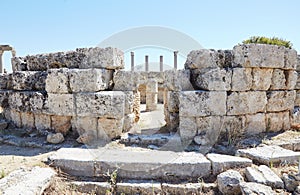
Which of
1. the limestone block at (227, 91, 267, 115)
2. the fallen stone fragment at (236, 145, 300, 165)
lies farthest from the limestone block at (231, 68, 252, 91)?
the fallen stone fragment at (236, 145, 300, 165)

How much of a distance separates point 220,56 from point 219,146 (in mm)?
1874

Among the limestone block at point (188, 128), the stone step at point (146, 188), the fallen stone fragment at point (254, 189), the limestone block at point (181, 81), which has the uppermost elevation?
the limestone block at point (181, 81)

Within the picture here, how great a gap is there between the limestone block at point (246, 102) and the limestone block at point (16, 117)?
4.98 metres

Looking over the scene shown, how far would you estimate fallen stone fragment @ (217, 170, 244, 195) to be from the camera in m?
2.94

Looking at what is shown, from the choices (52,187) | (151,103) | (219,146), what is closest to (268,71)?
(219,146)

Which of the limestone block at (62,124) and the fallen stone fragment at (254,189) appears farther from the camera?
the limestone block at (62,124)

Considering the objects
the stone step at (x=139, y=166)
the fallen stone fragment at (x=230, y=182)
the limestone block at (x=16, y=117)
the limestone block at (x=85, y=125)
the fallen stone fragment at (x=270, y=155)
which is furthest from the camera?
the limestone block at (x=16, y=117)

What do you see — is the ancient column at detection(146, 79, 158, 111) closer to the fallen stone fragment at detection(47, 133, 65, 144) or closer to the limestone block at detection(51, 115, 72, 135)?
the limestone block at detection(51, 115, 72, 135)

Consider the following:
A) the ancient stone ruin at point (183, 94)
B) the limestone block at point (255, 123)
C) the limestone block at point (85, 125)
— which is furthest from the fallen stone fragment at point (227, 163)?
the limestone block at point (85, 125)

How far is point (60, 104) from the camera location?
4836 mm

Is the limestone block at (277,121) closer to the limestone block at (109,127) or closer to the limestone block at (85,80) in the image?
the limestone block at (109,127)

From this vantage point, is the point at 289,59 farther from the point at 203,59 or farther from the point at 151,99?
the point at 151,99

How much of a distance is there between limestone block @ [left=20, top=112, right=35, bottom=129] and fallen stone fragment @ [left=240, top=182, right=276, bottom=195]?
4.77m

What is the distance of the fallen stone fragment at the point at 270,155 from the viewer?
352cm
